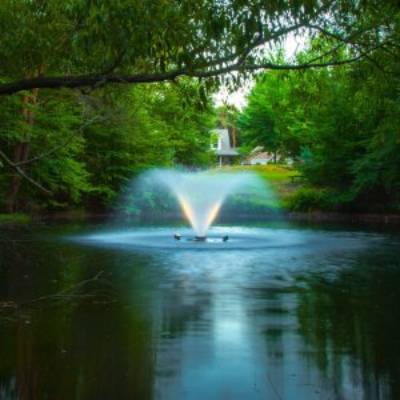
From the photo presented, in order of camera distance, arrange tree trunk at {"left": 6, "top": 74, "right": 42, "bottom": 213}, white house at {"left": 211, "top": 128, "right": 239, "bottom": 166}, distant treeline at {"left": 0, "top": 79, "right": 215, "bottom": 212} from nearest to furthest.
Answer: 1. distant treeline at {"left": 0, "top": 79, "right": 215, "bottom": 212}
2. tree trunk at {"left": 6, "top": 74, "right": 42, "bottom": 213}
3. white house at {"left": 211, "top": 128, "right": 239, "bottom": 166}

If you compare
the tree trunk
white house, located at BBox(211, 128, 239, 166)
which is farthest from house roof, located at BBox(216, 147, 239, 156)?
the tree trunk

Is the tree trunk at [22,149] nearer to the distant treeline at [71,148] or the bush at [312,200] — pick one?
the distant treeline at [71,148]

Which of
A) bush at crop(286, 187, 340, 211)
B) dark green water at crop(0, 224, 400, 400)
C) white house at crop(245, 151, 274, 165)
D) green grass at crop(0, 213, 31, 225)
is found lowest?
dark green water at crop(0, 224, 400, 400)

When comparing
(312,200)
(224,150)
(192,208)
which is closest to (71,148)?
(192,208)

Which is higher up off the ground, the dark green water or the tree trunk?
the tree trunk

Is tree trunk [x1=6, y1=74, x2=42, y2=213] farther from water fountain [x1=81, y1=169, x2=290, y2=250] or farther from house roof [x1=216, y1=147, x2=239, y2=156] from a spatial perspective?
house roof [x1=216, y1=147, x2=239, y2=156]

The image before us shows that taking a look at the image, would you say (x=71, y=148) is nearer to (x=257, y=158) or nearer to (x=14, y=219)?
(x=14, y=219)

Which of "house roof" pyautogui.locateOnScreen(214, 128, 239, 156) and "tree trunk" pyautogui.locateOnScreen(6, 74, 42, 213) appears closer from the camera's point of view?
"tree trunk" pyautogui.locateOnScreen(6, 74, 42, 213)

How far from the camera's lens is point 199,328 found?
31.7 feet

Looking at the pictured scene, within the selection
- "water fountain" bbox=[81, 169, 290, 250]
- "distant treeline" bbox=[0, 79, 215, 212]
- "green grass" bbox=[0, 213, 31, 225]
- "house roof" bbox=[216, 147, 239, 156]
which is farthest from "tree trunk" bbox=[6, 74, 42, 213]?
"house roof" bbox=[216, 147, 239, 156]

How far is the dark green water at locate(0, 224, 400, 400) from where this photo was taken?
6.97 m

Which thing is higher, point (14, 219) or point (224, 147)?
point (224, 147)

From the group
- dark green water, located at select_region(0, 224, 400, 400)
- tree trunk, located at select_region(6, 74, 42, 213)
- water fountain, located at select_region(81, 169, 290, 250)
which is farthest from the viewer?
tree trunk, located at select_region(6, 74, 42, 213)

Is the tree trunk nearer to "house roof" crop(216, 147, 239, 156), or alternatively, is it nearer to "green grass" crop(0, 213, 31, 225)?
"green grass" crop(0, 213, 31, 225)
